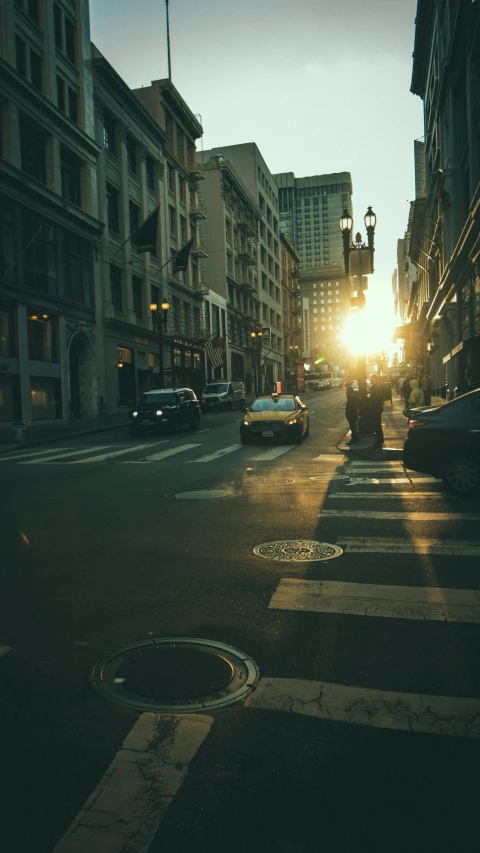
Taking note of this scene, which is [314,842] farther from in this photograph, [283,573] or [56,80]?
[56,80]

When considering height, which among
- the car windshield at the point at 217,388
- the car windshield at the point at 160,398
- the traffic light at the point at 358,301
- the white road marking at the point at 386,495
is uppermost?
the traffic light at the point at 358,301

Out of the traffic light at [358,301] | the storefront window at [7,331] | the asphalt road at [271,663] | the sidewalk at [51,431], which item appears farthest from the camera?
the storefront window at [7,331]

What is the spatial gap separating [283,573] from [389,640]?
175 cm

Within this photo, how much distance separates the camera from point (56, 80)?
3253cm

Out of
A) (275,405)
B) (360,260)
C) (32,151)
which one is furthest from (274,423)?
(32,151)

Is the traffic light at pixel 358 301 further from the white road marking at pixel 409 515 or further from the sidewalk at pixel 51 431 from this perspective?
the sidewalk at pixel 51 431

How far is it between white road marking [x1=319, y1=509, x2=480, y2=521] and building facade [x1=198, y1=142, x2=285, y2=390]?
6620cm

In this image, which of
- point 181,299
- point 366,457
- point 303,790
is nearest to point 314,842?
point 303,790

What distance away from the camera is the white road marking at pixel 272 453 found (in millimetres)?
15555

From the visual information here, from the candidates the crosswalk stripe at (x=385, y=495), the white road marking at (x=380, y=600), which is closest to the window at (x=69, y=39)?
the crosswalk stripe at (x=385, y=495)

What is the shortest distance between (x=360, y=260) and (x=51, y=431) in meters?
15.6

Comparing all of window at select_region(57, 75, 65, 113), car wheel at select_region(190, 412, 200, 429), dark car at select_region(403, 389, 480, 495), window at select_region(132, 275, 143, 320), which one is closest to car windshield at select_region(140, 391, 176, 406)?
car wheel at select_region(190, 412, 200, 429)

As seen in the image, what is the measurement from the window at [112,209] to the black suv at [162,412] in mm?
17987

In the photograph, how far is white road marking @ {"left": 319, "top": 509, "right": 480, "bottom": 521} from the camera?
8031mm
